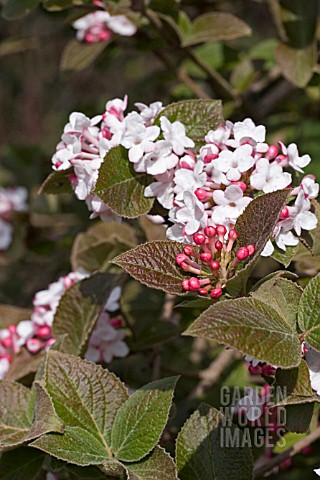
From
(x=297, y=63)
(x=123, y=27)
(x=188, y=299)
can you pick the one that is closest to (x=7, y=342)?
(x=188, y=299)

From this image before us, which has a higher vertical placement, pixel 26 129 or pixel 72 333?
pixel 72 333

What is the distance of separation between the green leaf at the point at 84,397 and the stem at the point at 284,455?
25cm

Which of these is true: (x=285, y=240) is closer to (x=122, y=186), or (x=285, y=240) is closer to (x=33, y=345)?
(x=122, y=186)

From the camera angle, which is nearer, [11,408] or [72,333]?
[11,408]

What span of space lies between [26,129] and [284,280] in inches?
165

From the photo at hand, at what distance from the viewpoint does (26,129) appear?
4957 mm

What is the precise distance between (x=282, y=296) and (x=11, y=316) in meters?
0.67

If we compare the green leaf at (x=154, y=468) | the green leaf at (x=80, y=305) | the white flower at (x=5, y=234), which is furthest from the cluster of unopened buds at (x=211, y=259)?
the white flower at (x=5, y=234)

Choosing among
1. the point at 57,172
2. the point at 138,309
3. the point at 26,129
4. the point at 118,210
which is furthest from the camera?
the point at 26,129

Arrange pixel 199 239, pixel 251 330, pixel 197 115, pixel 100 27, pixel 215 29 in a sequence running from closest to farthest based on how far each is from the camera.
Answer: pixel 251 330 → pixel 199 239 → pixel 197 115 → pixel 215 29 → pixel 100 27

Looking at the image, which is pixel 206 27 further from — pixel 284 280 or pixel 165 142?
pixel 284 280

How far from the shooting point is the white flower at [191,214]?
98 cm

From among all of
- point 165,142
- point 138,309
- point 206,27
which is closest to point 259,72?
point 206,27

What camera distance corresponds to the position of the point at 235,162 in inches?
39.9
